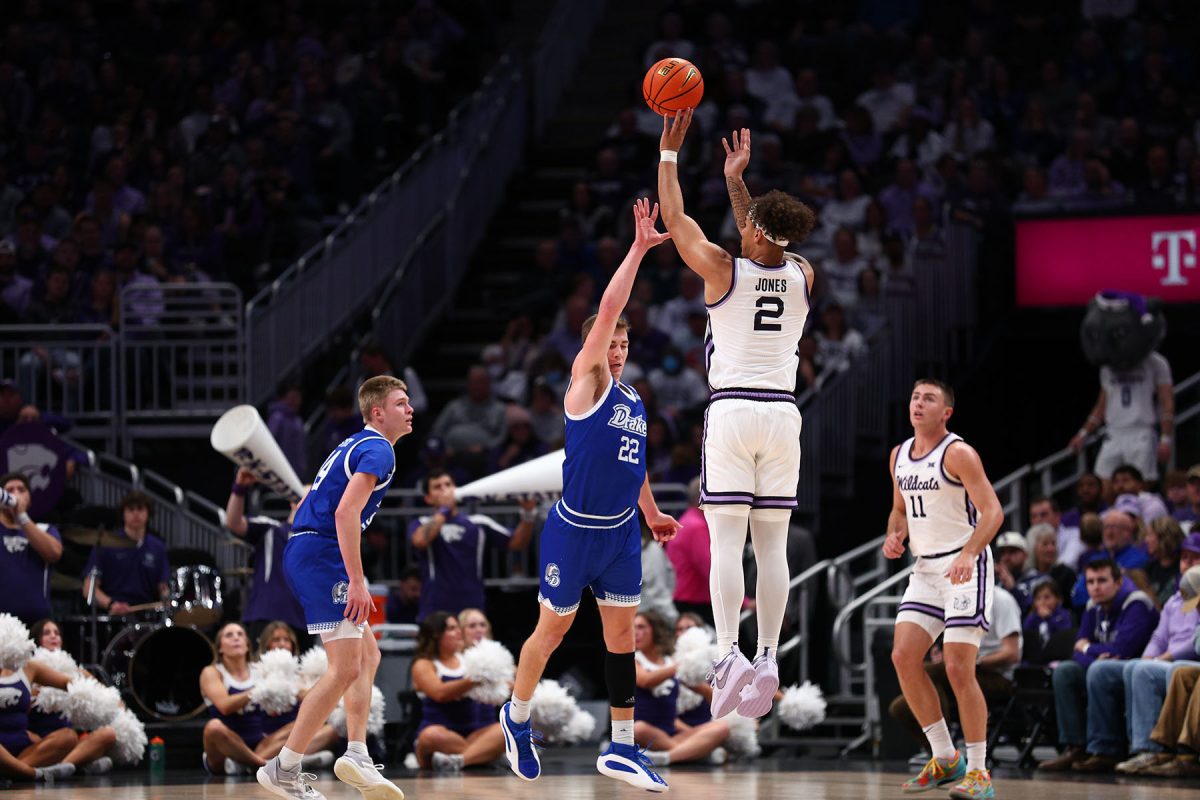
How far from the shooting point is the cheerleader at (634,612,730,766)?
13875 mm

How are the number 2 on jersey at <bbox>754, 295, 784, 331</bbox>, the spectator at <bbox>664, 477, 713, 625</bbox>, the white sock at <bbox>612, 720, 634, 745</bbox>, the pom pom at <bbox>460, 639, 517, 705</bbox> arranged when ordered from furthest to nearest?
the spectator at <bbox>664, 477, 713, 625</bbox> < the pom pom at <bbox>460, 639, 517, 705</bbox> < the white sock at <bbox>612, 720, 634, 745</bbox> < the number 2 on jersey at <bbox>754, 295, 784, 331</bbox>

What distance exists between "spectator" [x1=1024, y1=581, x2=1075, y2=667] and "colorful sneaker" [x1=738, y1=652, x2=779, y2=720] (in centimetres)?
482

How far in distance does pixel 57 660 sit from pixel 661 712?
4298 millimetres

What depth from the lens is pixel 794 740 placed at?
1492cm

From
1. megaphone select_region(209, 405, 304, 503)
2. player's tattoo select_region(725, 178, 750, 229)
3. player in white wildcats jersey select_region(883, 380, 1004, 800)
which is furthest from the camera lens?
megaphone select_region(209, 405, 304, 503)

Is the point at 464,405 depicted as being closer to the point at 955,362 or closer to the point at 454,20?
the point at 955,362

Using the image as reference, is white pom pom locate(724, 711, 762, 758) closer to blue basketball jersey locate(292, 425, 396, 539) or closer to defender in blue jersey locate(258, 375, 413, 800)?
defender in blue jersey locate(258, 375, 413, 800)

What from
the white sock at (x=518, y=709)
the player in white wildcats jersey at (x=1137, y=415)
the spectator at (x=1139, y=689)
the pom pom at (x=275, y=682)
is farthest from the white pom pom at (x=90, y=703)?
the player in white wildcats jersey at (x=1137, y=415)

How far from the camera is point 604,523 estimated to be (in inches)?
374

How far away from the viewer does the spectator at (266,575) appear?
46.4 feet

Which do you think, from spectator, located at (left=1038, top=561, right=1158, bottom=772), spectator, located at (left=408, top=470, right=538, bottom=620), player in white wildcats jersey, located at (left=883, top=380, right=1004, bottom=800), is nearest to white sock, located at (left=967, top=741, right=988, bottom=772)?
player in white wildcats jersey, located at (left=883, top=380, right=1004, bottom=800)

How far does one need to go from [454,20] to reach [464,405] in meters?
7.30

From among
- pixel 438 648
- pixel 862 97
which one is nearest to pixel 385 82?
pixel 862 97

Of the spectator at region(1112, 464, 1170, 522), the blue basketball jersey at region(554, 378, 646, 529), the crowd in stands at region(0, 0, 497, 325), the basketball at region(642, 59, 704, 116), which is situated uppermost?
the crowd in stands at region(0, 0, 497, 325)
